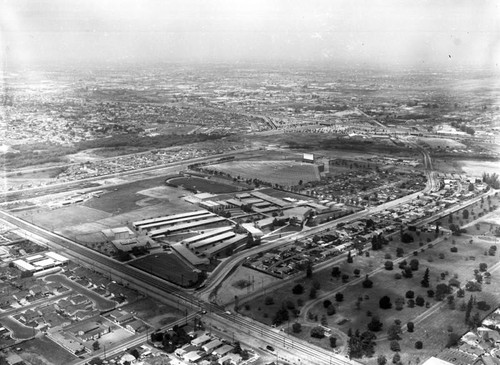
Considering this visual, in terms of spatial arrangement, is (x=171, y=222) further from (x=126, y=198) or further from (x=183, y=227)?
(x=126, y=198)

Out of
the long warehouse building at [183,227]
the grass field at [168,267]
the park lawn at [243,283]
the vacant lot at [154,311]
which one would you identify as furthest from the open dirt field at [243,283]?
the long warehouse building at [183,227]

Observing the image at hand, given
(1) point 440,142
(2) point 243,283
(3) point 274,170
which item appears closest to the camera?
(2) point 243,283

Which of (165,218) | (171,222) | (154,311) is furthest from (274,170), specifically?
(154,311)

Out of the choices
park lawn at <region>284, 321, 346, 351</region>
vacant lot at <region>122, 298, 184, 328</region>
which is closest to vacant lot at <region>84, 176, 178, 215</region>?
vacant lot at <region>122, 298, 184, 328</region>

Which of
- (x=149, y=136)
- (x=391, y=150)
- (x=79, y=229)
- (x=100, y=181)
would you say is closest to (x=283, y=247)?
(x=79, y=229)

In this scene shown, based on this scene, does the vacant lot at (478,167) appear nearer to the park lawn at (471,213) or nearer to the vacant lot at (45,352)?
the park lawn at (471,213)

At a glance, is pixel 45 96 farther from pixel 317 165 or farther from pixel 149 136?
pixel 317 165

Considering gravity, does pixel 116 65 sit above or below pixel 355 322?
above
